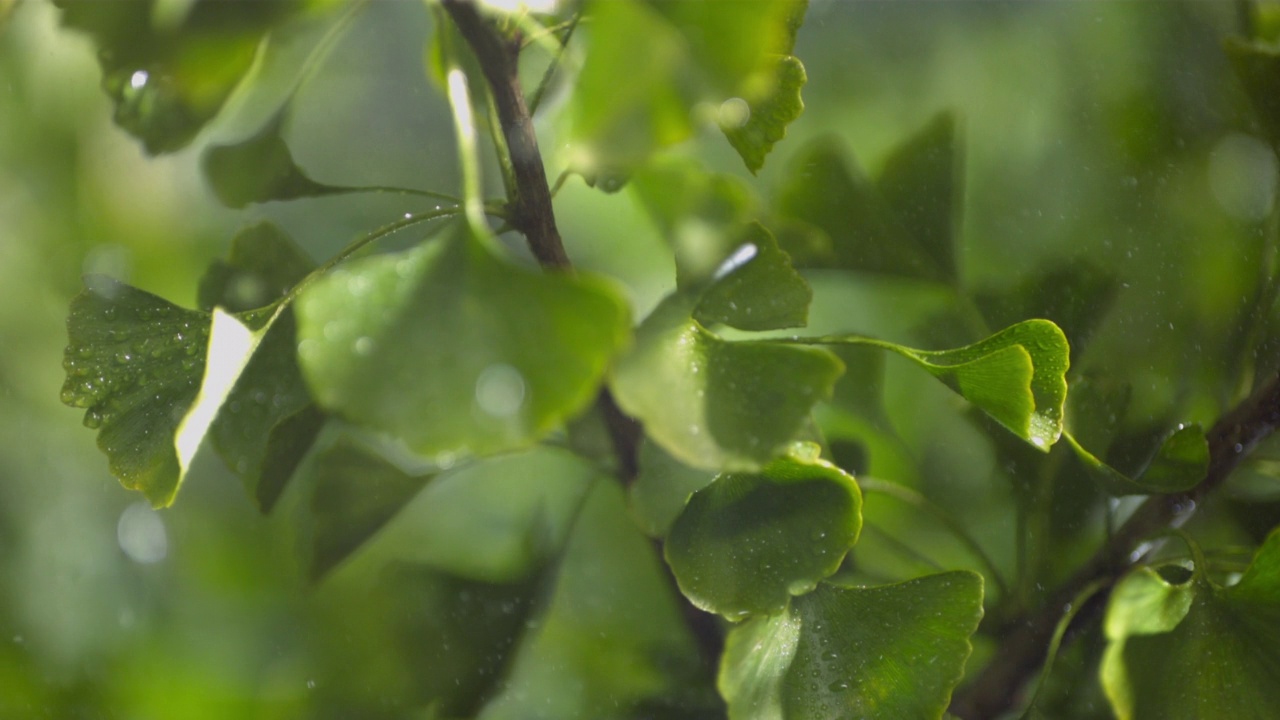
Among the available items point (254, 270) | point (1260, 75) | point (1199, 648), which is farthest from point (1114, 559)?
point (254, 270)

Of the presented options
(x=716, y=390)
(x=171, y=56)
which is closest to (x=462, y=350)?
(x=716, y=390)

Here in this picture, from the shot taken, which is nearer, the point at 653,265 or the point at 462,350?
the point at 462,350

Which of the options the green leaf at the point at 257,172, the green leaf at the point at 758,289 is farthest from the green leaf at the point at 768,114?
the green leaf at the point at 257,172

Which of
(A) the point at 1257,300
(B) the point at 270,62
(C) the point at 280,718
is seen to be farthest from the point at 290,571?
(A) the point at 1257,300

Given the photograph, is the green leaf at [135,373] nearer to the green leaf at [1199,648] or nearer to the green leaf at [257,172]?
the green leaf at [257,172]

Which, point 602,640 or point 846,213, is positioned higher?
point 846,213

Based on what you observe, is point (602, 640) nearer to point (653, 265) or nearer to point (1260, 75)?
point (653, 265)
